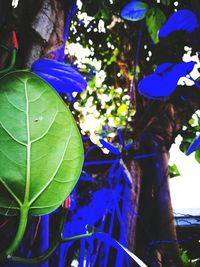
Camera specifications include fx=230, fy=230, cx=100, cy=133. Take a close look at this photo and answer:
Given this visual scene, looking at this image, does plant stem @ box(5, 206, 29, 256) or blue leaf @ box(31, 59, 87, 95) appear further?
blue leaf @ box(31, 59, 87, 95)

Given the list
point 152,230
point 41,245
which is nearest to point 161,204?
point 152,230

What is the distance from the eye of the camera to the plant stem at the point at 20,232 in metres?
0.22

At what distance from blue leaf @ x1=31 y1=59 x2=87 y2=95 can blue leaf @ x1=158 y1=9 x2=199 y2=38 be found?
26cm

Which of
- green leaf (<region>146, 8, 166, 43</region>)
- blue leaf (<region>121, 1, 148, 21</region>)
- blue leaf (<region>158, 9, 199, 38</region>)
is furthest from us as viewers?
green leaf (<region>146, 8, 166, 43</region>)

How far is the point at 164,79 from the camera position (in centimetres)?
43

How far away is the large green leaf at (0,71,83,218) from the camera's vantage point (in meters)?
0.22

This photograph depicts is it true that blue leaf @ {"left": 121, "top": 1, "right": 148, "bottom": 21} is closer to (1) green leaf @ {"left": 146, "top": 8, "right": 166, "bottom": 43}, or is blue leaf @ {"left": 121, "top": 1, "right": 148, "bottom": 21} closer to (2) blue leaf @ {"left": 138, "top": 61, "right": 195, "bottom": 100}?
(1) green leaf @ {"left": 146, "top": 8, "right": 166, "bottom": 43}

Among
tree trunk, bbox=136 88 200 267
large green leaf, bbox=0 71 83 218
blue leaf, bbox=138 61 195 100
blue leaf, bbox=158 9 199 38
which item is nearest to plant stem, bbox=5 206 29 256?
large green leaf, bbox=0 71 83 218

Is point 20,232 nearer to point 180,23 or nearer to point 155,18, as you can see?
point 180,23

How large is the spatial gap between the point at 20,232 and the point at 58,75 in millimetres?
Answer: 224

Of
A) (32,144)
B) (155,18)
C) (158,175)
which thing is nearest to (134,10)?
(155,18)

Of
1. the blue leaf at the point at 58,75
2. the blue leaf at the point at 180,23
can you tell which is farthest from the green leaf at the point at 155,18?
the blue leaf at the point at 58,75

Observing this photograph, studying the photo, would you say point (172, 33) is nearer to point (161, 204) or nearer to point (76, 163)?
point (76, 163)

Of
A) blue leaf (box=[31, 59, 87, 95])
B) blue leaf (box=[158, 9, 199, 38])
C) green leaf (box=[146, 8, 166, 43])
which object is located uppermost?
green leaf (box=[146, 8, 166, 43])
